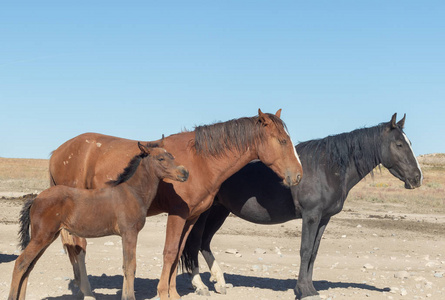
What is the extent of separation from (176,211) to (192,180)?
48cm

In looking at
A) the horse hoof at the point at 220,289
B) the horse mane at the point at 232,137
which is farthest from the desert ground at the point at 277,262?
the horse mane at the point at 232,137

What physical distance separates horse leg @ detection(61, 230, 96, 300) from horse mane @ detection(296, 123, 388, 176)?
366 cm

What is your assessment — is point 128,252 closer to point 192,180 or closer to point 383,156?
point 192,180

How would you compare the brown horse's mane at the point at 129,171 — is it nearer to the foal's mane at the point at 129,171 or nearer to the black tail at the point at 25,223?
the foal's mane at the point at 129,171

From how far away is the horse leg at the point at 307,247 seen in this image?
27.3 feet

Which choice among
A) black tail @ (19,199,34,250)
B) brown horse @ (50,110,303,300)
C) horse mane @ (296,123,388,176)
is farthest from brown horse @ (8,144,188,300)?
horse mane @ (296,123,388,176)

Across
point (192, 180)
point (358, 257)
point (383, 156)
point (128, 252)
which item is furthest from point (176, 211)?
point (358, 257)

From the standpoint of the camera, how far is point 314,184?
8.42 meters

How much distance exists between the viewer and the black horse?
8406 mm

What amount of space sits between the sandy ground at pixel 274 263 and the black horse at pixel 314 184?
2.56 feet

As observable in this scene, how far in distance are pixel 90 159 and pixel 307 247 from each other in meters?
3.49

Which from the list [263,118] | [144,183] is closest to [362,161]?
[263,118]

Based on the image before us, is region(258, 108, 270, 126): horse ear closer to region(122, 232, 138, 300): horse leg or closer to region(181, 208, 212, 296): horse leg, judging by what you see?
region(181, 208, 212, 296): horse leg

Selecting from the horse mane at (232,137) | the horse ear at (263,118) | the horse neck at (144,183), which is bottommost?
the horse neck at (144,183)
